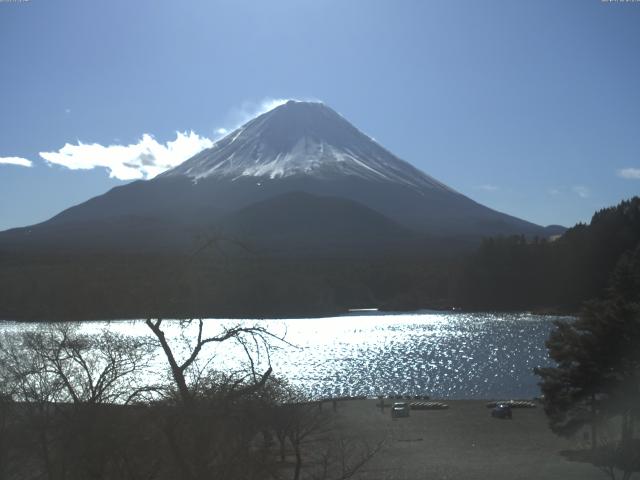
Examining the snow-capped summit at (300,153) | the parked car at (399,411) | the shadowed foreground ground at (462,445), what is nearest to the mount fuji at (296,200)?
Result: the snow-capped summit at (300,153)

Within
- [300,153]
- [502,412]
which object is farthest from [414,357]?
[300,153]

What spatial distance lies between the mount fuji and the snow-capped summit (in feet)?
0.81

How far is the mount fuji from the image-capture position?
113 m

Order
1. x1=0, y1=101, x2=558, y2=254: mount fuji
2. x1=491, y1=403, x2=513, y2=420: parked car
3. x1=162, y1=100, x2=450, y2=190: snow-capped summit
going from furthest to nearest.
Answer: x1=162, y1=100, x2=450, y2=190: snow-capped summit → x1=0, y1=101, x2=558, y2=254: mount fuji → x1=491, y1=403, x2=513, y2=420: parked car

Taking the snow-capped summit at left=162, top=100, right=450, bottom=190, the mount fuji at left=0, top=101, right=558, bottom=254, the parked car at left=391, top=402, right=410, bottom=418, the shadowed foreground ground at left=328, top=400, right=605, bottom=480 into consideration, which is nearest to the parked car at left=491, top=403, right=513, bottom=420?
the shadowed foreground ground at left=328, top=400, right=605, bottom=480

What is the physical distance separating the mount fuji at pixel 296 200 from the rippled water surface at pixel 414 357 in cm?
3673

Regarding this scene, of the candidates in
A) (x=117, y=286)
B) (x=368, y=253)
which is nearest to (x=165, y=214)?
(x=368, y=253)

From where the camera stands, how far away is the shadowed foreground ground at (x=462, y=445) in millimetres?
17203

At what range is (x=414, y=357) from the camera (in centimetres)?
4659

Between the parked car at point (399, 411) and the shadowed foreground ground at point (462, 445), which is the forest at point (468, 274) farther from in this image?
the shadowed foreground ground at point (462, 445)

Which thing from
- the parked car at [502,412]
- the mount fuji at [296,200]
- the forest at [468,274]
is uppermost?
the mount fuji at [296,200]

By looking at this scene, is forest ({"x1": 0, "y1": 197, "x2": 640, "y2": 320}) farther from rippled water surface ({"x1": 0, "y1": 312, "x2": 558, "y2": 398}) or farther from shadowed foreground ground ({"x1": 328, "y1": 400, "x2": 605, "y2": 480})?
shadowed foreground ground ({"x1": 328, "y1": 400, "x2": 605, "y2": 480})

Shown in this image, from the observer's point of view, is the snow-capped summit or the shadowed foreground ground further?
the snow-capped summit

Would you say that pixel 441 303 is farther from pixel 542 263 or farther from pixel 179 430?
pixel 179 430
